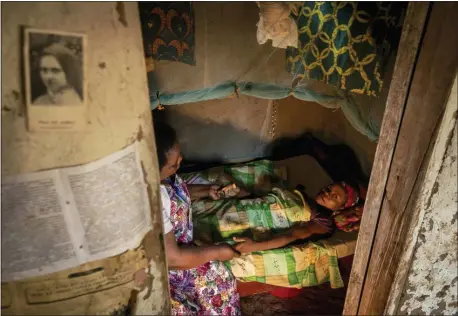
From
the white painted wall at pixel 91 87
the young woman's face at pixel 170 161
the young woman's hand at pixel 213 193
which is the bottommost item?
the young woman's hand at pixel 213 193

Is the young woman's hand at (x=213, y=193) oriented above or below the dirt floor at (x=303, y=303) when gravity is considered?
above

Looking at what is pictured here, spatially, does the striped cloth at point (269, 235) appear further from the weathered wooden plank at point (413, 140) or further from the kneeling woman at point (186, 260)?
the weathered wooden plank at point (413, 140)

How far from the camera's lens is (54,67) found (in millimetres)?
851

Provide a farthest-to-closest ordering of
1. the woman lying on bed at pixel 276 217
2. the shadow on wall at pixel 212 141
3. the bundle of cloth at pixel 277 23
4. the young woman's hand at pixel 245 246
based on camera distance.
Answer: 1. the shadow on wall at pixel 212 141
2. the woman lying on bed at pixel 276 217
3. the young woman's hand at pixel 245 246
4. the bundle of cloth at pixel 277 23

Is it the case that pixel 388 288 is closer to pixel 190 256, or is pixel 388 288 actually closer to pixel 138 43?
pixel 190 256

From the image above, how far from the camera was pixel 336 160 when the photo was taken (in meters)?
3.21

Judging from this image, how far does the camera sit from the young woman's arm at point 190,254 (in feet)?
5.89

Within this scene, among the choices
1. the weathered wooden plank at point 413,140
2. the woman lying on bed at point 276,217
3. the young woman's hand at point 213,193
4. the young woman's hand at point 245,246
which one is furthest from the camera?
the young woman's hand at point 213,193

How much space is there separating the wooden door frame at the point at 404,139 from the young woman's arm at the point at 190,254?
0.82 m

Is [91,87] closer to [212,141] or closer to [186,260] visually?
[186,260]

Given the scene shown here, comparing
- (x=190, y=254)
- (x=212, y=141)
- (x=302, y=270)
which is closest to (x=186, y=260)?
(x=190, y=254)

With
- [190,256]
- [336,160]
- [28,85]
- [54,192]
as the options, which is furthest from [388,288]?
[336,160]

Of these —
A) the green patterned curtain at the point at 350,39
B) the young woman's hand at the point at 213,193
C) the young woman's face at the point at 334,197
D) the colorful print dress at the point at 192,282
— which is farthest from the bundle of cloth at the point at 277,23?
the young woman's hand at the point at 213,193

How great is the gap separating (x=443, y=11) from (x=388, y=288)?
1112mm
